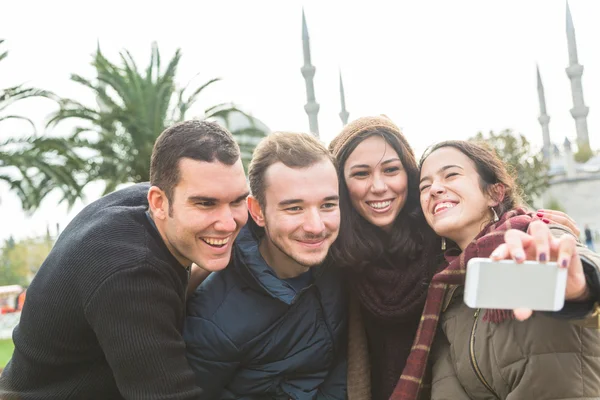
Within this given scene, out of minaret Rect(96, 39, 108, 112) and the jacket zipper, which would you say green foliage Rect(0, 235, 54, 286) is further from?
the jacket zipper

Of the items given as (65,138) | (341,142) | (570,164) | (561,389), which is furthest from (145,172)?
(570,164)

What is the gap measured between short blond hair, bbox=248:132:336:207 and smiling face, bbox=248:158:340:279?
0.03 meters

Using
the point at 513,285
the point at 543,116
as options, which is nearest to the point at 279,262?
the point at 513,285

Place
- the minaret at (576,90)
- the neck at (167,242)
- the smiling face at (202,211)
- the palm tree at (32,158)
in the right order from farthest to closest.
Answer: the minaret at (576,90)
the palm tree at (32,158)
the neck at (167,242)
the smiling face at (202,211)

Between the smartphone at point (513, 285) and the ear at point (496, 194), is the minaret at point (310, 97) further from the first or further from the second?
the smartphone at point (513, 285)

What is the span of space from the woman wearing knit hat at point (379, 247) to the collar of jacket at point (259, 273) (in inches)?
15.3

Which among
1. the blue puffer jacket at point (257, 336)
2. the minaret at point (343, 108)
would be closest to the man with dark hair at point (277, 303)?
the blue puffer jacket at point (257, 336)

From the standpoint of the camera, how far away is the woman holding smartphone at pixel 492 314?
201cm

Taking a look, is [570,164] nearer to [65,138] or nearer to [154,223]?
[65,138]

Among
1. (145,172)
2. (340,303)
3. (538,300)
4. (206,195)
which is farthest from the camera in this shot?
(145,172)

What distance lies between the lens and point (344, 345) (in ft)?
10.9

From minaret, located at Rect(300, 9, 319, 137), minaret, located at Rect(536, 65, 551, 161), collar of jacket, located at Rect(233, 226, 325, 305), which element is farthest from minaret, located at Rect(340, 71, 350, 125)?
collar of jacket, located at Rect(233, 226, 325, 305)

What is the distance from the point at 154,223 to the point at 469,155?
165 centimetres

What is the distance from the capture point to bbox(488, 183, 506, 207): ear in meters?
2.90
